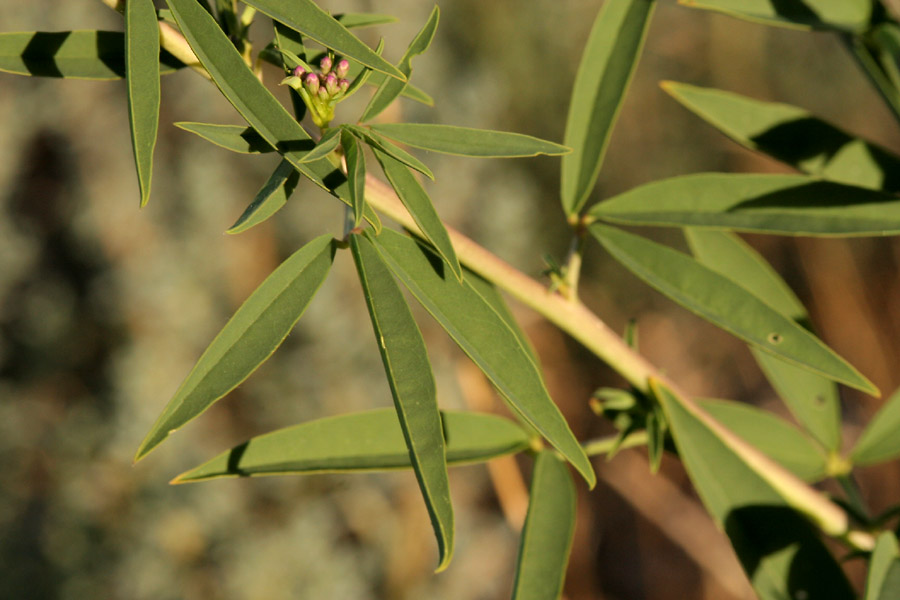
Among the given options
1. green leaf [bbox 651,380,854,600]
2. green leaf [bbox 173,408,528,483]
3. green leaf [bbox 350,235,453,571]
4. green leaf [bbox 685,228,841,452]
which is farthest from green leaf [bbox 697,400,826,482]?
green leaf [bbox 350,235,453,571]

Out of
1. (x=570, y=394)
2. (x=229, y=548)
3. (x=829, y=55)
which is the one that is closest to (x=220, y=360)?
(x=229, y=548)

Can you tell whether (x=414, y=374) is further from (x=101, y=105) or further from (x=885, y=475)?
(x=885, y=475)

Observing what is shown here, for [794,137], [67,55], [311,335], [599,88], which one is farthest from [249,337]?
[311,335]

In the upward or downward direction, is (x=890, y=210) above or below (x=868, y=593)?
above

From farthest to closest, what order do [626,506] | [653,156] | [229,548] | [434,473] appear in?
[653,156], [626,506], [229,548], [434,473]

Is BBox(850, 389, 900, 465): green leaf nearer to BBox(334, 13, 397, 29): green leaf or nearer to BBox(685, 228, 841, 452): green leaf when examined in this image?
BBox(685, 228, 841, 452): green leaf

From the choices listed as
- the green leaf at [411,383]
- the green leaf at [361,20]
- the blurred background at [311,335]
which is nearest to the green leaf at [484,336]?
the green leaf at [411,383]
